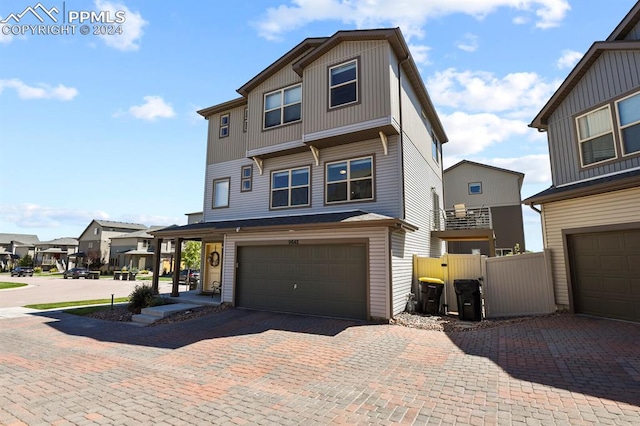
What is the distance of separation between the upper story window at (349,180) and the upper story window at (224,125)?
6.88 meters

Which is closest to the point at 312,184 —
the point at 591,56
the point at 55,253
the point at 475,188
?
the point at 591,56

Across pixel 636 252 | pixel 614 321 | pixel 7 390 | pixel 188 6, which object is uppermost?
pixel 188 6

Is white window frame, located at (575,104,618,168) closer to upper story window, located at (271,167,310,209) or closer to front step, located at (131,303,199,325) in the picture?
upper story window, located at (271,167,310,209)

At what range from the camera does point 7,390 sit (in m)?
5.11

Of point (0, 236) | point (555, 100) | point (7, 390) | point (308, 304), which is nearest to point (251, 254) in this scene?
point (308, 304)

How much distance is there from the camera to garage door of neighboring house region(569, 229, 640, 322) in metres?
8.04

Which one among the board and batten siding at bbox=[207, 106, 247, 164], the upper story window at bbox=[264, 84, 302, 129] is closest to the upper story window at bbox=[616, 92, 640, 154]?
the upper story window at bbox=[264, 84, 302, 129]

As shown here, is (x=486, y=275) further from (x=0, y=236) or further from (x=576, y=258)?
(x=0, y=236)

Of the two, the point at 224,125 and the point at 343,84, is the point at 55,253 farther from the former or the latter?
the point at 343,84

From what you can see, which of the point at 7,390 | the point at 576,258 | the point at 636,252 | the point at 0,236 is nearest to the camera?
the point at 7,390

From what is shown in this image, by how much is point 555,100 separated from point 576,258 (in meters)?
5.35

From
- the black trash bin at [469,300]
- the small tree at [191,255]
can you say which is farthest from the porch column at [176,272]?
the small tree at [191,255]

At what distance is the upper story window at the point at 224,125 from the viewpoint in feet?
54.2

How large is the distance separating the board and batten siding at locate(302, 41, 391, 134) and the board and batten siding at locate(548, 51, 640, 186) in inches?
228
